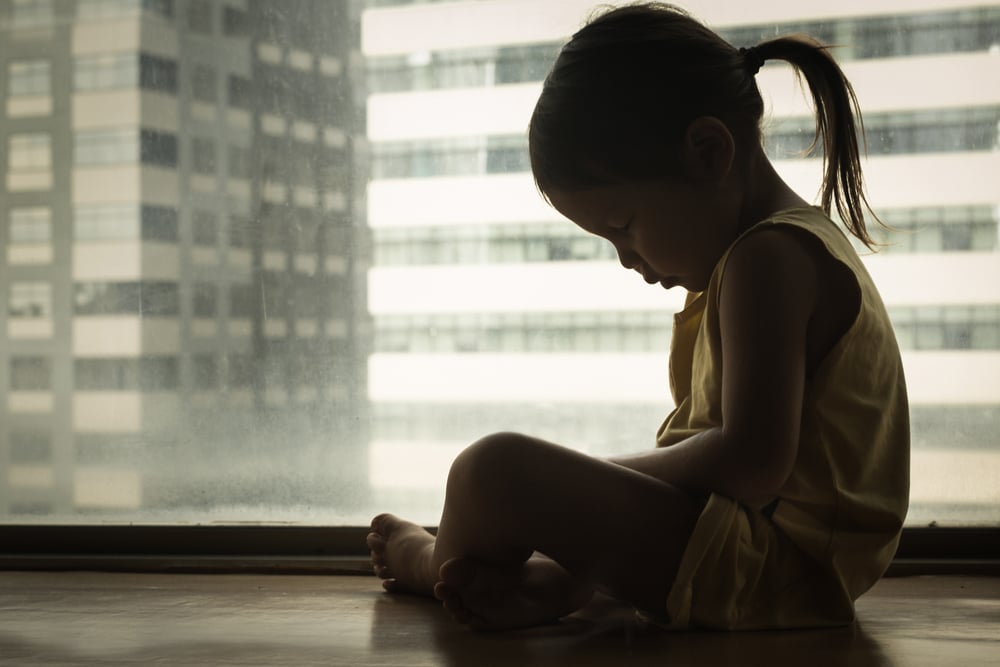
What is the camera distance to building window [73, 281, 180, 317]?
4.20ft

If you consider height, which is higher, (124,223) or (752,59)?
(752,59)

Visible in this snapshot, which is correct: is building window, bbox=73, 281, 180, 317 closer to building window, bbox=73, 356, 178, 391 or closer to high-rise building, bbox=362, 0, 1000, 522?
building window, bbox=73, 356, 178, 391

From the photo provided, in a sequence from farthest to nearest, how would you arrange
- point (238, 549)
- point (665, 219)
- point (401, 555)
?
point (238, 549) < point (401, 555) < point (665, 219)

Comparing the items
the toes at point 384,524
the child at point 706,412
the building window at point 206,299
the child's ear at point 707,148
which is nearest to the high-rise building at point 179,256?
the building window at point 206,299

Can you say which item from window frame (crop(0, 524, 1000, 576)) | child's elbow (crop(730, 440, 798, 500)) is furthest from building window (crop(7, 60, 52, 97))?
child's elbow (crop(730, 440, 798, 500))

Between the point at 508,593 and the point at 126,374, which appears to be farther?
the point at 126,374

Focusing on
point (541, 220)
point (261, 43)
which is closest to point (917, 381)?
point (541, 220)

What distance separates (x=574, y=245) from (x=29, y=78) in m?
0.77

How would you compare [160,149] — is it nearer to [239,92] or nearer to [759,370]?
[239,92]

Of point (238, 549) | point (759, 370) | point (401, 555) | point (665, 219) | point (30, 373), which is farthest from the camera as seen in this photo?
point (30, 373)

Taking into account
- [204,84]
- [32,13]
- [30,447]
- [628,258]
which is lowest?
[30,447]

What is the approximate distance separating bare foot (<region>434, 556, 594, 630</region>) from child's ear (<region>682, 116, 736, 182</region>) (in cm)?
37

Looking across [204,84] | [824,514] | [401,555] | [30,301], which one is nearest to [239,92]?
[204,84]

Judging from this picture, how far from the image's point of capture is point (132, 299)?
4.21ft
